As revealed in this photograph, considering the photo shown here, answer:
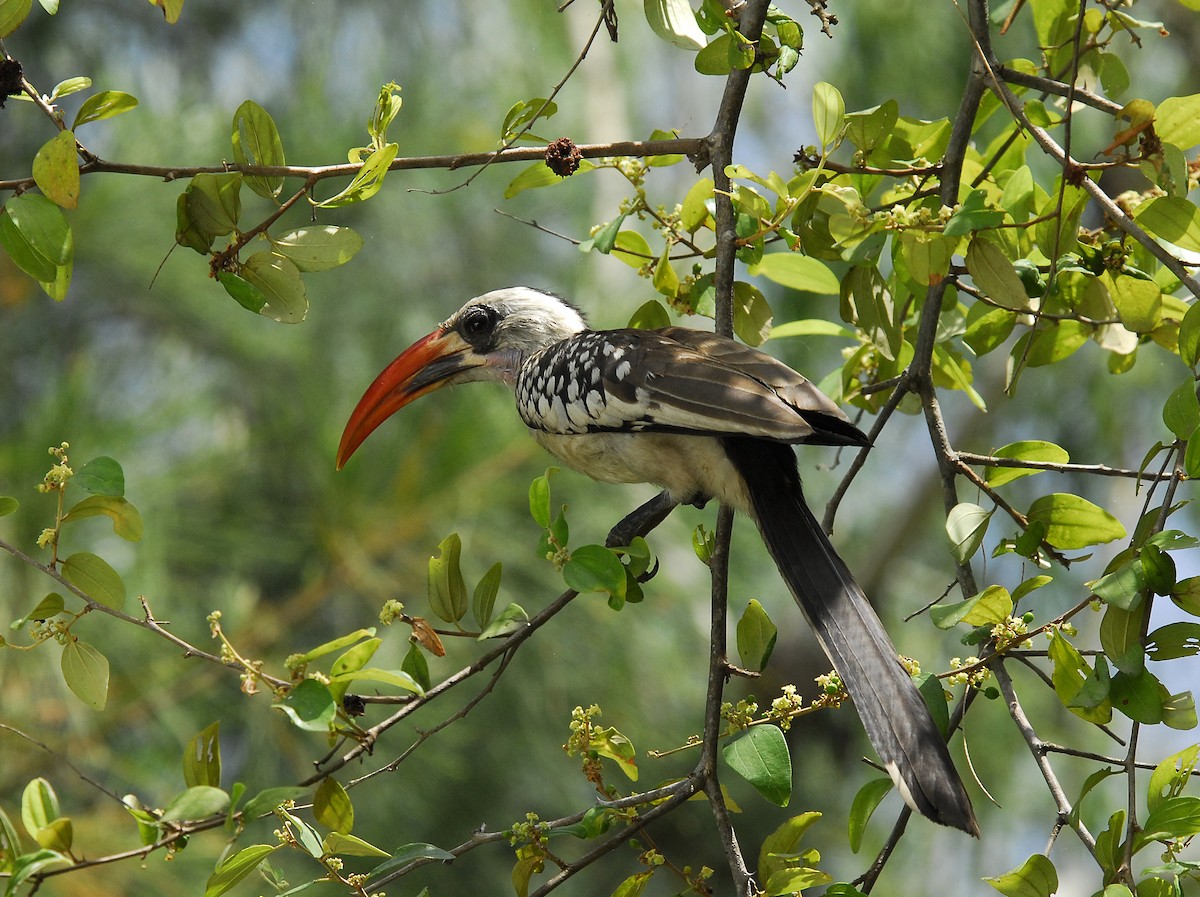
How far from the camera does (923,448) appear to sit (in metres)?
4.91

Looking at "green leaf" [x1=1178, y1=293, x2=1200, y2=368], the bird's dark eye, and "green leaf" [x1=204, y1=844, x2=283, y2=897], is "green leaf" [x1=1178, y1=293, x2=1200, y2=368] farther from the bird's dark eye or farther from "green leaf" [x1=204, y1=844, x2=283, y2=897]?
the bird's dark eye

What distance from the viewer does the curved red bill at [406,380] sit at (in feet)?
7.22

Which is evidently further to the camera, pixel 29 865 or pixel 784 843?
pixel 784 843

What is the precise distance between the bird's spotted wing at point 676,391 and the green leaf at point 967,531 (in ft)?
0.47

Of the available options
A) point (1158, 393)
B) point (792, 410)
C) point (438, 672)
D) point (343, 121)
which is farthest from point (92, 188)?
point (1158, 393)

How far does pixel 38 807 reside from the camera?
1.05 m

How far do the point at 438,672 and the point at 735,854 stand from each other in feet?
7.90

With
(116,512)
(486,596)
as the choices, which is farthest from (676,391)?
(116,512)

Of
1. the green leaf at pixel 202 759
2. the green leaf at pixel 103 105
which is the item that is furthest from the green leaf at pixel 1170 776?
the green leaf at pixel 103 105

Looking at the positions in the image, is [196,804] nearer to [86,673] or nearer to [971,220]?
[86,673]

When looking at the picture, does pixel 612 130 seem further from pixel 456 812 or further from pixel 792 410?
pixel 792 410

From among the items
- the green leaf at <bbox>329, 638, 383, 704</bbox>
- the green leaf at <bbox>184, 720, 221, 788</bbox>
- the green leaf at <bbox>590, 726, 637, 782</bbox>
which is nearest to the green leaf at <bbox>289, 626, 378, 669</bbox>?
the green leaf at <bbox>329, 638, 383, 704</bbox>

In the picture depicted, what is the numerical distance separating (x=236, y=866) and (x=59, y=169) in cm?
69

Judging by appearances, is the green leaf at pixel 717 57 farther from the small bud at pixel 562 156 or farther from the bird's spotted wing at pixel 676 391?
the bird's spotted wing at pixel 676 391
